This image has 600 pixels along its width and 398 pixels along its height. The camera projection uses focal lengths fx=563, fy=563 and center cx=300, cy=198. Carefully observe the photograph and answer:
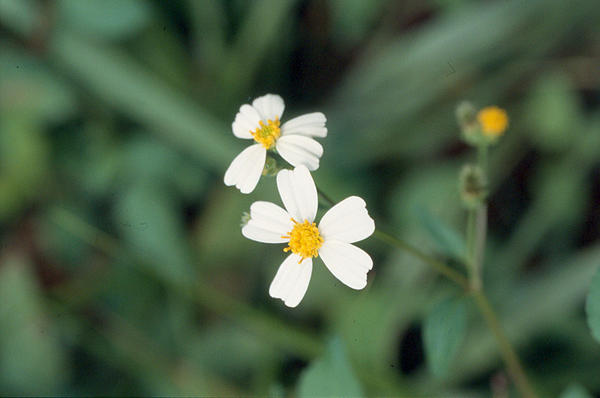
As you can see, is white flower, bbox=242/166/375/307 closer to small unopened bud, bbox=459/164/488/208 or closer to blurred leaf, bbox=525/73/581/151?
small unopened bud, bbox=459/164/488/208

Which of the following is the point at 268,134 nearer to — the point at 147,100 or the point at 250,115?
the point at 250,115

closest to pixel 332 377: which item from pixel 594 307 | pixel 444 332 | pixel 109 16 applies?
pixel 444 332

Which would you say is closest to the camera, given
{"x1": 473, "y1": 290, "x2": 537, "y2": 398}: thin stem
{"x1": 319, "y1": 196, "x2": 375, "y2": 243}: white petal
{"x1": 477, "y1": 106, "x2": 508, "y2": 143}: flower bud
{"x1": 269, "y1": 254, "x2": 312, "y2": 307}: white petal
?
{"x1": 319, "y1": 196, "x2": 375, "y2": 243}: white petal

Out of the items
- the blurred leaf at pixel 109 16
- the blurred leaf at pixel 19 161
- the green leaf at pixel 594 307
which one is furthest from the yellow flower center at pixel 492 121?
the blurred leaf at pixel 19 161

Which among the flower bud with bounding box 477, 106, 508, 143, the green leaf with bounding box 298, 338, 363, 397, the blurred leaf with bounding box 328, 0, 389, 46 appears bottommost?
the green leaf with bounding box 298, 338, 363, 397

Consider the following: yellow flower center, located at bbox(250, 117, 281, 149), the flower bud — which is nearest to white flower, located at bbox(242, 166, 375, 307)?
yellow flower center, located at bbox(250, 117, 281, 149)

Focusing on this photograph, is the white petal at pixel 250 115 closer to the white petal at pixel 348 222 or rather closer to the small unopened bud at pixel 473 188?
the white petal at pixel 348 222
